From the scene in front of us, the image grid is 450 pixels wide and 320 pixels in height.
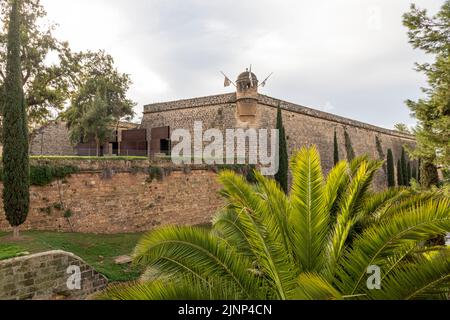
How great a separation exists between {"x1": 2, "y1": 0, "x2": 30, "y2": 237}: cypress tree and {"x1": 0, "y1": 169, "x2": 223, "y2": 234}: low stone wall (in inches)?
52.8

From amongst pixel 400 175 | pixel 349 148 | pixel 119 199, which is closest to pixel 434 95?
pixel 119 199

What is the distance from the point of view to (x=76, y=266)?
24.5 feet

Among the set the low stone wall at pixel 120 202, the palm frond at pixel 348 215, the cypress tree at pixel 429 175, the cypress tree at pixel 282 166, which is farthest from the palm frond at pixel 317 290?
the cypress tree at pixel 282 166

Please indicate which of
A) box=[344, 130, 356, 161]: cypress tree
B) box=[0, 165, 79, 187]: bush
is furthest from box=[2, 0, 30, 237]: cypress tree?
box=[344, 130, 356, 161]: cypress tree

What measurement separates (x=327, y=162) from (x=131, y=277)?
20.8m

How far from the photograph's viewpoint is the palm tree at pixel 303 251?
107 inches

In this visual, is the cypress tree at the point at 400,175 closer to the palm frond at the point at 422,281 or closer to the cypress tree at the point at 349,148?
the cypress tree at the point at 349,148

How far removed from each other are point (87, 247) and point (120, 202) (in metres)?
3.18

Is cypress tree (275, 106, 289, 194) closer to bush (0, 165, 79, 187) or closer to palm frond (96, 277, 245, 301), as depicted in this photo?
bush (0, 165, 79, 187)

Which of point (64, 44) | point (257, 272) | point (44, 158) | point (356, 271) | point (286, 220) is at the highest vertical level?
point (64, 44)

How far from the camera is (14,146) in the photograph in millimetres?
9000

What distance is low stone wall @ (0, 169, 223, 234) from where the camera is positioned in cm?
1086

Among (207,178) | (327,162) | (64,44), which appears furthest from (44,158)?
(327,162)
